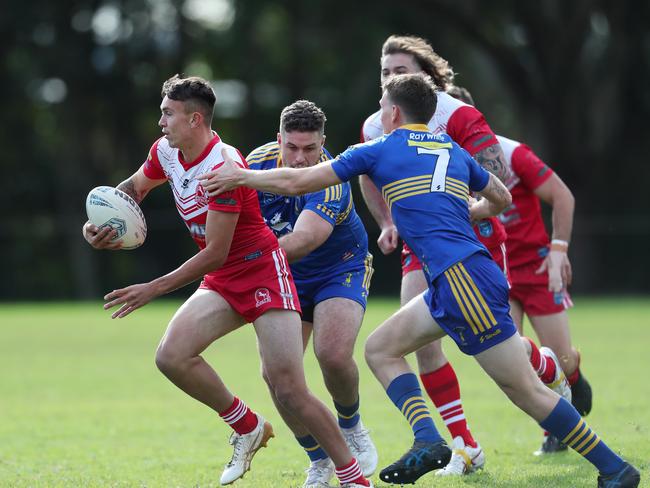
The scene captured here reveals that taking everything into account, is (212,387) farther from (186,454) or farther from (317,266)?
(186,454)

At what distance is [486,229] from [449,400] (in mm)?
1087

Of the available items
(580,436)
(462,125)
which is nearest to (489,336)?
(580,436)

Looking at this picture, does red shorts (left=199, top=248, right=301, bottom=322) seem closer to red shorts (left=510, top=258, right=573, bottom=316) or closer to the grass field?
the grass field

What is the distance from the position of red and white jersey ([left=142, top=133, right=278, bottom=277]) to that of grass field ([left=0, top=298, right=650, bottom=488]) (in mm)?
1366

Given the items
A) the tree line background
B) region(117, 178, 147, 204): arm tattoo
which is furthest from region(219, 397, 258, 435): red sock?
the tree line background

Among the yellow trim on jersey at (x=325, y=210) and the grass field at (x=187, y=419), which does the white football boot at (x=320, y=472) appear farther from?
the yellow trim on jersey at (x=325, y=210)

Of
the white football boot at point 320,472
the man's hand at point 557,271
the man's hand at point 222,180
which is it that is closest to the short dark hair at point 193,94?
the man's hand at point 222,180

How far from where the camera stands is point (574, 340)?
15.8m

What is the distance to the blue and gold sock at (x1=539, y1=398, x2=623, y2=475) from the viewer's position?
532cm

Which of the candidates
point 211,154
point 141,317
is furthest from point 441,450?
point 141,317

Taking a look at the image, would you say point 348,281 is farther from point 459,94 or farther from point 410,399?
point 459,94

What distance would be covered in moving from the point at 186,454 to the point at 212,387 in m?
1.69

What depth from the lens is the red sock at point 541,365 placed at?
662cm

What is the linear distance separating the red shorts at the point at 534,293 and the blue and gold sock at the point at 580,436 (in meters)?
2.25
